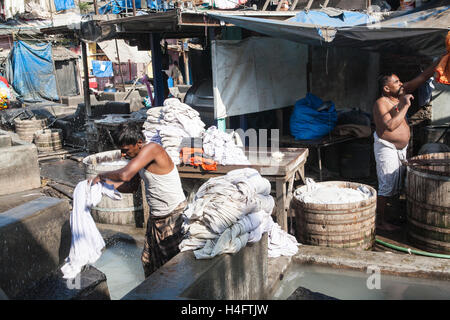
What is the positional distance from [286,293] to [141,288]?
→ 2.08 m

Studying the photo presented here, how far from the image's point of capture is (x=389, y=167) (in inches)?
229

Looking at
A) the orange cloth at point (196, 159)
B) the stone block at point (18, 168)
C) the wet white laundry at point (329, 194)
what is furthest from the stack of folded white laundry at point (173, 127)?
the stone block at point (18, 168)

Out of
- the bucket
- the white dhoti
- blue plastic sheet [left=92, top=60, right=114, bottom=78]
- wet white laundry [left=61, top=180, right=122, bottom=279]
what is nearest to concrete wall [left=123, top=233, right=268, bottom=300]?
wet white laundry [left=61, top=180, right=122, bottom=279]

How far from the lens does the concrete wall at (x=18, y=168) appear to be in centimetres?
819

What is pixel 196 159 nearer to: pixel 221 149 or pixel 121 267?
pixel 221 149

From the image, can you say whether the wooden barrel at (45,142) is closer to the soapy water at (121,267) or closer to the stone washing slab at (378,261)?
the soapy water at (121,267)

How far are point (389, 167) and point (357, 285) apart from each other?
1.93 metres

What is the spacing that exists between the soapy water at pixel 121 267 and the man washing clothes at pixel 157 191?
2.77 feet

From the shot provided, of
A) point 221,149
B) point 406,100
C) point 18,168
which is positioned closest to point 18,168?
point 18,168

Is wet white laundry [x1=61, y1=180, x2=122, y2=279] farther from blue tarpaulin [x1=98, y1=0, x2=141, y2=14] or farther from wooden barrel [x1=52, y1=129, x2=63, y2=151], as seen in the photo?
wooden barrel [x1=52, y1=129, x2=63, y2=151]

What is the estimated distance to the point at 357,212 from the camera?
16.2 feet

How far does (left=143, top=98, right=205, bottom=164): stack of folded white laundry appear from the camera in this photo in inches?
236

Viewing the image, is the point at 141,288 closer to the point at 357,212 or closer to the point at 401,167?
the point at 357,212
